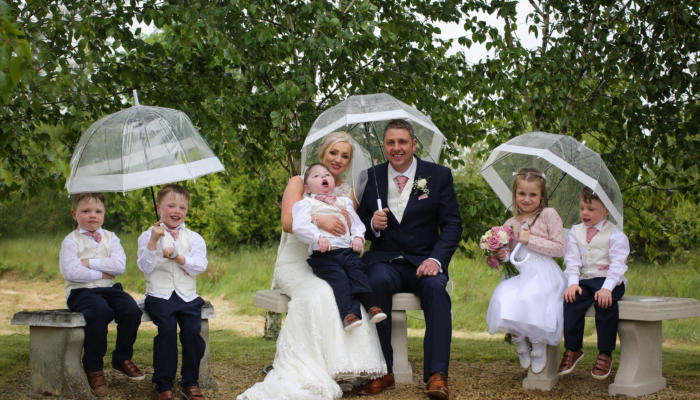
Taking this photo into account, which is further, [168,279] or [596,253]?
[596,253]

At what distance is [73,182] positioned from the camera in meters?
4.36

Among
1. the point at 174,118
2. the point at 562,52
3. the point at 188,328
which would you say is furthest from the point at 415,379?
the point at 562,52

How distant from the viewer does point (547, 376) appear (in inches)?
181

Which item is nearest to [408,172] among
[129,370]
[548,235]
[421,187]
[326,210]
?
[421,187]

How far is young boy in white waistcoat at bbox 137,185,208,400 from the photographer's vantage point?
14.1 feet

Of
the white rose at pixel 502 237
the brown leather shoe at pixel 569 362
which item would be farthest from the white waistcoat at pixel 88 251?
the brown leather shoe at pixel 569 362

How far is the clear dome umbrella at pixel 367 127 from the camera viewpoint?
15.9 ft

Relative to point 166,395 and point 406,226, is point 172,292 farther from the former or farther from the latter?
point 406,226

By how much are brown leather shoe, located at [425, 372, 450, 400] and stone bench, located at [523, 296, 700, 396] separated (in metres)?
0.71

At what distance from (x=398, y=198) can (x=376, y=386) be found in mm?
1342

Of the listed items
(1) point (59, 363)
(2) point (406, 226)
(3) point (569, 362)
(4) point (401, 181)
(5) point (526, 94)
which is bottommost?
(1) point (59, 363)

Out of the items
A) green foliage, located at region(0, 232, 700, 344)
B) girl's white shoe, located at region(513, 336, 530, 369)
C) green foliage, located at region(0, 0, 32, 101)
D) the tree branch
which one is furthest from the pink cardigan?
green foliage, located at region(0, 232, 700, 344)

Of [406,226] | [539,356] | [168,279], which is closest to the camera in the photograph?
[168,279]

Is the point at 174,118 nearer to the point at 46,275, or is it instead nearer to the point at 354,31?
the point at 354,31
